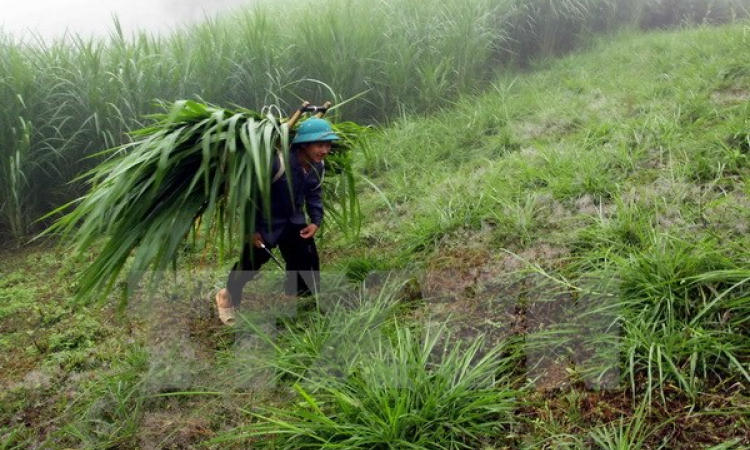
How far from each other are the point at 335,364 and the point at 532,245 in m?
1.06

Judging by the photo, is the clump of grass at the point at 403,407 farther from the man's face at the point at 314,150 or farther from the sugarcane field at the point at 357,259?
the man's face at the point at 314,150

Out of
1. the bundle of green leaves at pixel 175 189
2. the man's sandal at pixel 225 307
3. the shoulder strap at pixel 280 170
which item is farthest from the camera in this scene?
the man's sandal at pixel 225 307

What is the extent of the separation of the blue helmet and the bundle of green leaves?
0.06 m

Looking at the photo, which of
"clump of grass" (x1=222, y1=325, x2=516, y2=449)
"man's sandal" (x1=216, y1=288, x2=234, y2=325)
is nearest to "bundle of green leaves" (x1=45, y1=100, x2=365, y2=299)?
"man's sandal" (x1=216, y1=288, x2=234, y2=325)

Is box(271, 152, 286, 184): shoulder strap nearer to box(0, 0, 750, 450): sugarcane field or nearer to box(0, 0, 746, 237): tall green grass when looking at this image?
box(0, 0, 750, 450): sugarcane field

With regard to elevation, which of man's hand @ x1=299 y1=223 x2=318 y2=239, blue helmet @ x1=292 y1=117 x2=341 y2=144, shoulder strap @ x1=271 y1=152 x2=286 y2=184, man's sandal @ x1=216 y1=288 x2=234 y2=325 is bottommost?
man's sandal @ x1=216 y1=288 x2=234 y2=325

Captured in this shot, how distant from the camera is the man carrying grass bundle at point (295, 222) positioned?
258cm

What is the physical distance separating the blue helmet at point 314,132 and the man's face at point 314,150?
1.4 inches

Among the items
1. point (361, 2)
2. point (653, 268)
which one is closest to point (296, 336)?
point (653, 268)

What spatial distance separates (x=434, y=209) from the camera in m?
3.34

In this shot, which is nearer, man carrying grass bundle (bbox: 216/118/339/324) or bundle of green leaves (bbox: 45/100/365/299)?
bundle of green leaves (bbox: 45/100/365/299)

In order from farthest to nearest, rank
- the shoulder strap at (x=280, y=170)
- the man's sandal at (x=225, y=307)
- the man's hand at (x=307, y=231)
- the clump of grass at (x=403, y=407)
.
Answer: the man's sandal at (x=225, y=307)
the man's hand at (x=307, y=231)
the shoulder strap at (x=280, y=170)
the clump of grass at (x=403, y=407)

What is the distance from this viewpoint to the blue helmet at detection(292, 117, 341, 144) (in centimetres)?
255

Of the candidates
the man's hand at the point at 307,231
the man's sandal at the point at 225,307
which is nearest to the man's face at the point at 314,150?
the man's hand at the point at 307,231
